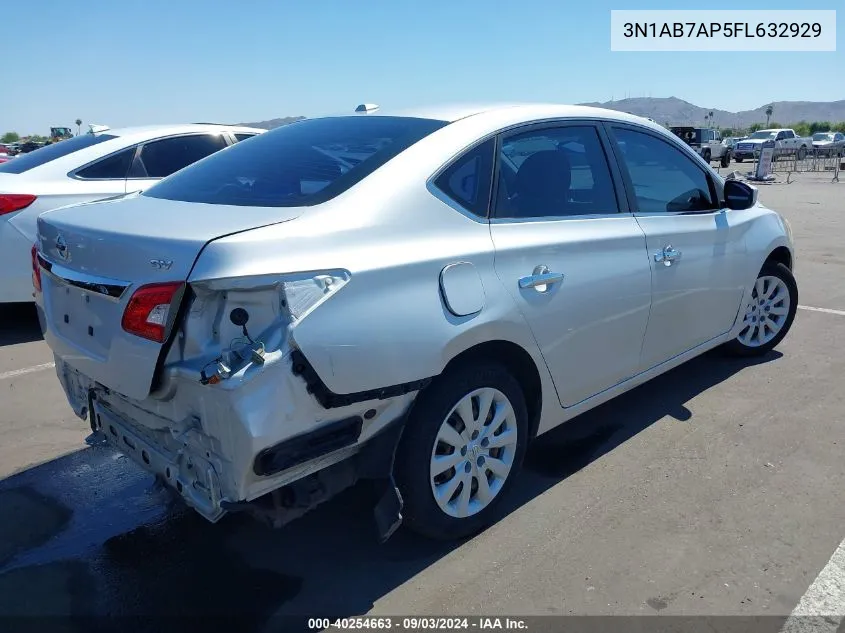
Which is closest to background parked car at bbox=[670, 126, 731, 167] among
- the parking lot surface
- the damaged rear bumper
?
the parking lot surface

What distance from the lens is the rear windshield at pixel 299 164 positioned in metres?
2.67

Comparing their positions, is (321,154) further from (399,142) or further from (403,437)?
(403,437)

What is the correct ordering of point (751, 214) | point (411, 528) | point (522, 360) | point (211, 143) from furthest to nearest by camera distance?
point (211, 143) → point (751, 214) → point (522, 360) → point (411, 528)

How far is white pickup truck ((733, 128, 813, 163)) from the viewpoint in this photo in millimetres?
38256

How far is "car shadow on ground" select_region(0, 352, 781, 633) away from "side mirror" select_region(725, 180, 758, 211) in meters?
1.79

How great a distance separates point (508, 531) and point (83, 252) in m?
2.08

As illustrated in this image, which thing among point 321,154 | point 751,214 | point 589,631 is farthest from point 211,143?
point 589,631

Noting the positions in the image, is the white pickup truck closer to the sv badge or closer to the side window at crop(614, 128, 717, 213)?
the side window at crop(614, 128, 717, 213)

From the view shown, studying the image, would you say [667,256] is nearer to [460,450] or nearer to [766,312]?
[460,450]

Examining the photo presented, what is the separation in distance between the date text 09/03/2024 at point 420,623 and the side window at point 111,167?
486 centimetres

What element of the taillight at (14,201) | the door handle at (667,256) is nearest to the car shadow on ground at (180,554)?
the door handle at (667,256)

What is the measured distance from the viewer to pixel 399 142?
285cm

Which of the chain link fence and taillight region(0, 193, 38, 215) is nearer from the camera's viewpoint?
taillight region(0, 193, 38, 215)

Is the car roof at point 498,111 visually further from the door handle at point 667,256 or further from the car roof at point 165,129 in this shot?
the car roof at point 165,129
